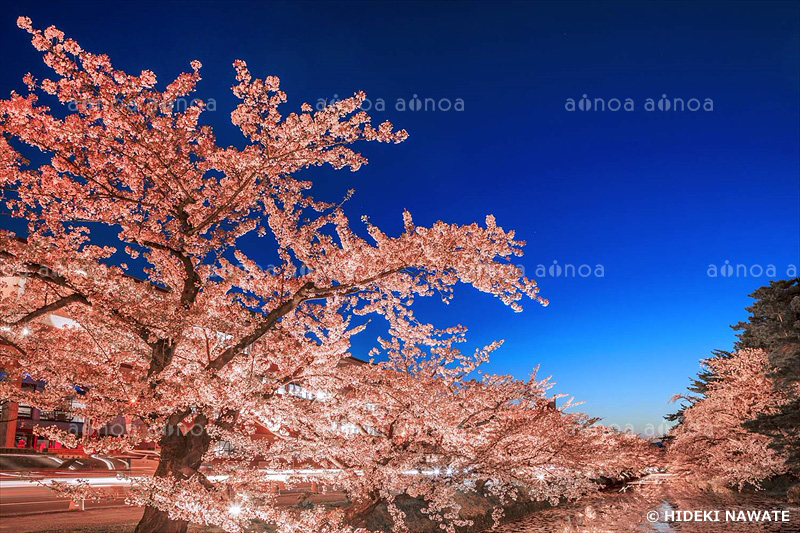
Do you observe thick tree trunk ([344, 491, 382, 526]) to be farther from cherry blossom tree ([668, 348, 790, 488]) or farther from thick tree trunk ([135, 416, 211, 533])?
cherry blossom tree ([668, 348, 790, 488])

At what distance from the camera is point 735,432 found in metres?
32.8

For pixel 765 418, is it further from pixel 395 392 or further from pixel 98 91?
pixel 98 91

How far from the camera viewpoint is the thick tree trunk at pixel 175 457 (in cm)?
1062

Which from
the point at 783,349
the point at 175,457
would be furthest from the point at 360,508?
the point at 783,349

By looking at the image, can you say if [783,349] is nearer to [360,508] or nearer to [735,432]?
[360,508]

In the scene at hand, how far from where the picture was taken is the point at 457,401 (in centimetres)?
1841

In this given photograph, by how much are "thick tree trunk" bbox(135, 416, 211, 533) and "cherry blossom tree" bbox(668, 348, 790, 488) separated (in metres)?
28.9

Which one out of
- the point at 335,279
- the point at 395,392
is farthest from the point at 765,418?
the point at 335,279

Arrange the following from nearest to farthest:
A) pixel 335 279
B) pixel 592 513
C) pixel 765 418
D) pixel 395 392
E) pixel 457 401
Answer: pixel 335 279, pixel 395 392, pixel 457 401, pixel 765 418, pixel 592 513

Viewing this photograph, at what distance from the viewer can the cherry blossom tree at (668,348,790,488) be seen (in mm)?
30312

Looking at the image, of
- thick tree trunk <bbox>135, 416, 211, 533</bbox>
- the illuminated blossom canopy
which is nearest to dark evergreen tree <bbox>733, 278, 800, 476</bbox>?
the illuminated blossom canopy

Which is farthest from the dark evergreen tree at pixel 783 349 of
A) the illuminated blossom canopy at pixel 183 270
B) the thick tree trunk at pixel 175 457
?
the thick tree trunk at pixel 175 457

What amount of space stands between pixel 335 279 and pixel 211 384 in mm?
3287

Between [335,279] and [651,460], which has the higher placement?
[335,279]
